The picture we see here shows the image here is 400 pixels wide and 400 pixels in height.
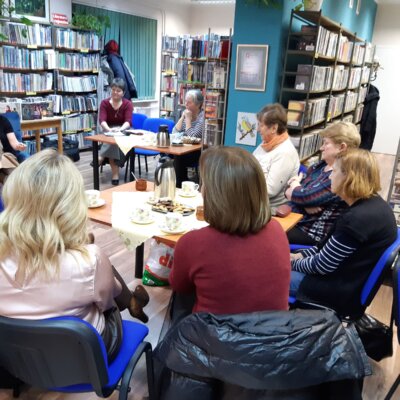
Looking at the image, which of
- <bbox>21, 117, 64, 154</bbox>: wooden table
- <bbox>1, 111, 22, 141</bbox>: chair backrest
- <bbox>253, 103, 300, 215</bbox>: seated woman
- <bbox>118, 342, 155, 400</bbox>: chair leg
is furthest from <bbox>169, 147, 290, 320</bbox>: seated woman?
<bbox>21, 117, 64, 154</bbox>: wooden table

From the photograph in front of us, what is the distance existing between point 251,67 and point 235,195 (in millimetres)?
3141

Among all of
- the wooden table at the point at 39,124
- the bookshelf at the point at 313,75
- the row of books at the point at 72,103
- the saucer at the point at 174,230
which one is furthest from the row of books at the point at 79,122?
the saucer at the point at 174,230

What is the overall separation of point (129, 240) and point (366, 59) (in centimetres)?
659

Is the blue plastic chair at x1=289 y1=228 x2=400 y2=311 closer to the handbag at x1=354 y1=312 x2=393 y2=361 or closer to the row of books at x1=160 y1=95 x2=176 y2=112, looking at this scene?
the handbag at x1=354 y1=312 x2=393 y2=361

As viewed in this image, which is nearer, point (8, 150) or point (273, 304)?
point (273, 304)

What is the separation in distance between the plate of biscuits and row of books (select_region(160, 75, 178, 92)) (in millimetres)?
5631

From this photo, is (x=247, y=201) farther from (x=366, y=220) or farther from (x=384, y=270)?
(x=384, y=270)

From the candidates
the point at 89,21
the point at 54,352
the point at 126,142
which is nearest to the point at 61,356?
the point at 54,352

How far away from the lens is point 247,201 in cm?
126

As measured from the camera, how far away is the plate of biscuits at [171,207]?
211 cm

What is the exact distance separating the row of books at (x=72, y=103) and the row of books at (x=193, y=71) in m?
1.70


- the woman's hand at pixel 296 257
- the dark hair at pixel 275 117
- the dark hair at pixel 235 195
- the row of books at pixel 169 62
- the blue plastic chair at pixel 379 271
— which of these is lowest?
the woman's hand at pixel 296 257

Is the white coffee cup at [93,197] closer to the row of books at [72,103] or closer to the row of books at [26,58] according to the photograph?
the row of books at [26,58]

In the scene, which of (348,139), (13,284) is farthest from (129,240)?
(348,139)
